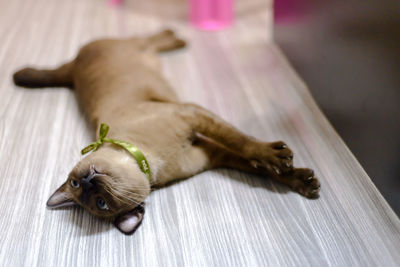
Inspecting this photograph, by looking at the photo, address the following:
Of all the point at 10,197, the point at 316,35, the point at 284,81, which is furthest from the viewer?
Result: the point at 284,81

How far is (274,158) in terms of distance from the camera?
1375 millimetres

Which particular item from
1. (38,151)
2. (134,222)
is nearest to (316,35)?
(134,222)

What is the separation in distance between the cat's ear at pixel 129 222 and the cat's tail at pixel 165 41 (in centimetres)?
119

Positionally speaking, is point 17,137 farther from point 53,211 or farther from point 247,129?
point 247,129

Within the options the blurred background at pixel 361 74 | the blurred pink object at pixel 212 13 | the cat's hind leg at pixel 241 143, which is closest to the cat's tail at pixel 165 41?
the blurred pink object at pixel 212 13

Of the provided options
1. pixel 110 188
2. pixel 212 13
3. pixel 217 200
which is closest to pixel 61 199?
pixel 110 188

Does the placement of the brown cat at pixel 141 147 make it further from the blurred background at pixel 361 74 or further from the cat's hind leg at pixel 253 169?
the blurred background at pixel 361 74

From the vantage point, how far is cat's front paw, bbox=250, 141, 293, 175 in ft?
4.48

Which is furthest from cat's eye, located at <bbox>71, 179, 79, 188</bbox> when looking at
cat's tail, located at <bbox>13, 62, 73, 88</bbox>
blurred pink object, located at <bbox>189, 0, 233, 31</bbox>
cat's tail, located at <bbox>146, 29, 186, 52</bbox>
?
blurred pink object, located at <bbox>189, 0, 233, 31</bbox>

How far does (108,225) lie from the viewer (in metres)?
1.36

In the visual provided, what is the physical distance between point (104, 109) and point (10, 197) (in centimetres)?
45

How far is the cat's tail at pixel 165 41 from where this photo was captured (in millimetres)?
2277

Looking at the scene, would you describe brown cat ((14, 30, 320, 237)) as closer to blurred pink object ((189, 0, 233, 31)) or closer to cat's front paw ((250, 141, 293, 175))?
cat's front paw ((250, 141, 293, 175))

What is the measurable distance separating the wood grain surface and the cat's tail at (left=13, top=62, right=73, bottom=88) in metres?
0.04
